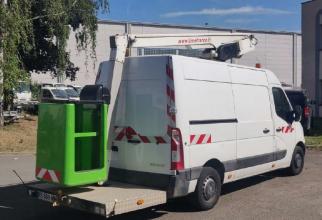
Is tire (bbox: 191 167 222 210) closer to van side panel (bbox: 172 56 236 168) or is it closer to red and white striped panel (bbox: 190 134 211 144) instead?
van side panel (bbox: 172 56 236 168)

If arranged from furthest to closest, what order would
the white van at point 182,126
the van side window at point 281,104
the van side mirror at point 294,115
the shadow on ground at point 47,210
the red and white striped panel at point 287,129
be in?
the van side mirror at point 294,115 < the red and white striped panel at point 287,129 < the van side window at point 281,104 < the shadow on ground at point 47,210 < the white van at point 182,126

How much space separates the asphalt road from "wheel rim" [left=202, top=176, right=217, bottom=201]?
253 mm

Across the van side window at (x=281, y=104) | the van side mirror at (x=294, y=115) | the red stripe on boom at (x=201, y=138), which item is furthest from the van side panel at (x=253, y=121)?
the red stripe on boom at (x=201, y=138)

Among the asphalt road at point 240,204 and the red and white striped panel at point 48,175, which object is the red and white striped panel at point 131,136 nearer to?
the asphalt road at point 240,204

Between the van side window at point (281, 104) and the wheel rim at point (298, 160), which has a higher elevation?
the van side window at point (281, 104)

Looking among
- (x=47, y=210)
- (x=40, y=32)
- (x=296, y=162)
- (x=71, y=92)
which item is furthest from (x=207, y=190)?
(x=71, y=92)

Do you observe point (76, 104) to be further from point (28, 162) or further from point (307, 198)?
point (28, 162)

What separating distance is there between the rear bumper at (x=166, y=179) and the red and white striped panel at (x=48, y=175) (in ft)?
4.15

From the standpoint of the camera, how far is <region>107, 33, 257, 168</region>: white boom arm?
807cm

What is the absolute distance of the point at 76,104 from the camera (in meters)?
6.97

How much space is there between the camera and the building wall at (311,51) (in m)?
32.5

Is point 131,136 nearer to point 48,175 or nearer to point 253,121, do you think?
point 48,175

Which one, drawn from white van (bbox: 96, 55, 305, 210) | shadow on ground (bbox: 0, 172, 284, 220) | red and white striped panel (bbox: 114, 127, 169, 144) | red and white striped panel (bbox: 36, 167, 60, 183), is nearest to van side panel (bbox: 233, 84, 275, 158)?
white van (bbox: 96, 55, 305, 210)

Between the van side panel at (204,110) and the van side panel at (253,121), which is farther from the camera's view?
the van side panel at (253,121)
